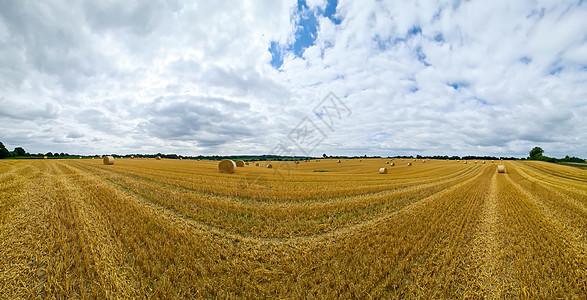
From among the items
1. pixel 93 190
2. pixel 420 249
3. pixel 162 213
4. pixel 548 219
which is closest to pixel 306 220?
pixel 420 249

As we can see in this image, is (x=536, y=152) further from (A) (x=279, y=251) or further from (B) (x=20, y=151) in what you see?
(B) (x=20, y=151)

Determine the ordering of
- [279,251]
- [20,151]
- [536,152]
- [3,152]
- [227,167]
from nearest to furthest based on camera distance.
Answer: [279,251] < [227,167] < [3,152] < [20,151] < [536,152]

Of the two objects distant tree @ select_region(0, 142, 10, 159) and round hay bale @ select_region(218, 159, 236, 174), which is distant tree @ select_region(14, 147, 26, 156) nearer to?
distant tree @ select_region(0, 142, 10, 159)

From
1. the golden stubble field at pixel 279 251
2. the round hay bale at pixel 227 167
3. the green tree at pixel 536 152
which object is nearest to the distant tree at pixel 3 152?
the round hay bale at pixel 227 167

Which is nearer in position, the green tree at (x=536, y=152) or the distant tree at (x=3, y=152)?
the distant tree at (x=3, y=152)

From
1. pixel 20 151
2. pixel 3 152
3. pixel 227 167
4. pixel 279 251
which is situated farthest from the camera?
pixel 20 151

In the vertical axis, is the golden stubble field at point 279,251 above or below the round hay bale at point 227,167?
below

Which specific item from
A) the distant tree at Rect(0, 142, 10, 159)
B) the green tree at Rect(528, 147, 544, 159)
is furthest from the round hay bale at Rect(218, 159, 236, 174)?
the green tree at Rect(528, 147, 544, 159)

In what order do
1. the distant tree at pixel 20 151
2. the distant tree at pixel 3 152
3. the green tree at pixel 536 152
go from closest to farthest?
the distant tree at pixel 3 152
the distant tree at pixel 20 151
the green tree at pixel 536 152

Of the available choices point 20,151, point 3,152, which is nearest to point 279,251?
point 3,152

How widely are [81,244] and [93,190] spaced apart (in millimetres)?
6180

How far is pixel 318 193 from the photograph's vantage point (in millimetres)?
9523

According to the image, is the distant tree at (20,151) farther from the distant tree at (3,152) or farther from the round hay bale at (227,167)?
the round hay bale at (227,167)

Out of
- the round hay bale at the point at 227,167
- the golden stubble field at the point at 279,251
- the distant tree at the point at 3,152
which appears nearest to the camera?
the golden stubble field at the point at 279,251
